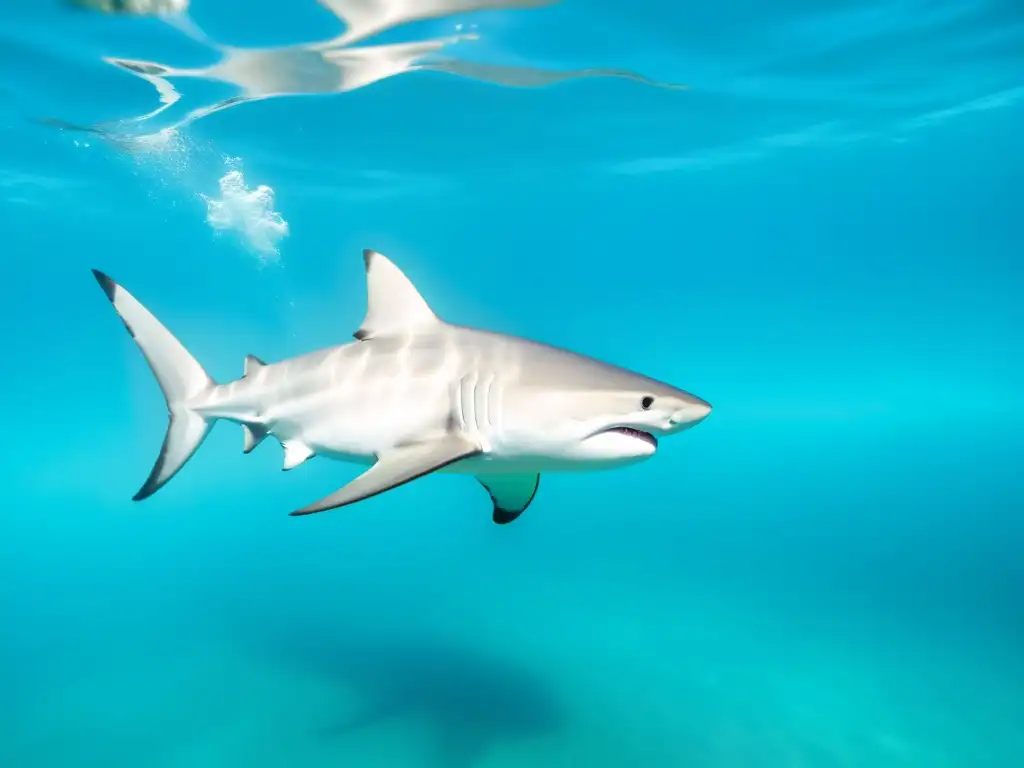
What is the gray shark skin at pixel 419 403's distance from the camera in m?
3.27

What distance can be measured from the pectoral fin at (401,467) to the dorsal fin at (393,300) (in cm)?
84

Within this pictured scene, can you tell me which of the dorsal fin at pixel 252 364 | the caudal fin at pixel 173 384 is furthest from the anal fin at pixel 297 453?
the caudal fin at pixel 173 384

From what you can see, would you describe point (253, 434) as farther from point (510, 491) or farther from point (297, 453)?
point (510, 491)

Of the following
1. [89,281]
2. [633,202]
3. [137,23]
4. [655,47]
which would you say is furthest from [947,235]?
[89,281]

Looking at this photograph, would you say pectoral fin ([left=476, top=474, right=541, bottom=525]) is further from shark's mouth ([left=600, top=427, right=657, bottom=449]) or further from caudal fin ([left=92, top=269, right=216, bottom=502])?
caudal fin ([left=92, top=269, right=216, bottom=502])

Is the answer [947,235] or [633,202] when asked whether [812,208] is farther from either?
[947,235]

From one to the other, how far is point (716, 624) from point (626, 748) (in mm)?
2321

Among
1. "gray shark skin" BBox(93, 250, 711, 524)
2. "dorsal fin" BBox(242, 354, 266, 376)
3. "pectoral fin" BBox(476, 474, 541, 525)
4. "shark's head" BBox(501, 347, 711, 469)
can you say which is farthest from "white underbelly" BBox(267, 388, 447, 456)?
"pectoral fin" BBox(476, 474, 541, 525)

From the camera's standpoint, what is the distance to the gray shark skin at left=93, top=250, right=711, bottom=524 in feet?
10.7

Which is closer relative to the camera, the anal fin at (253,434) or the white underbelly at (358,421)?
the white underbelly at (358,421)

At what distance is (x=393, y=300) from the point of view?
13.7 ft

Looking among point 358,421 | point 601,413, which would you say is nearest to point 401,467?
point 358,421

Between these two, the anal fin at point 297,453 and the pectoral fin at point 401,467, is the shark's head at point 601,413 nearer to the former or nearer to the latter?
the pectoral fin at point 401,467

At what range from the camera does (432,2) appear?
10477mm
